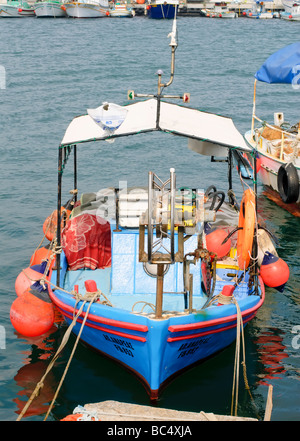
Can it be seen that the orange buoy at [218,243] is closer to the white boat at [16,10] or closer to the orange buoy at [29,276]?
the orange buoy at [29,276]

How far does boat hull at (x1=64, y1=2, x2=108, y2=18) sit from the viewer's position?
84000 millimetres

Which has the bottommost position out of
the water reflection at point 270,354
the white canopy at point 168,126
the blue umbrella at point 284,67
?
the water reflection at point 270,354

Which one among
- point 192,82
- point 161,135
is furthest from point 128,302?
point 192,82

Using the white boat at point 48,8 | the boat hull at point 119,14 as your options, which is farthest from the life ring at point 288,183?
the boat hull at point 119,14

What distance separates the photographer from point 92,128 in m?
11.2

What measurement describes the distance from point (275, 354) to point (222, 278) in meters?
1.68

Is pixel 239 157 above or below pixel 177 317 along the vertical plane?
above

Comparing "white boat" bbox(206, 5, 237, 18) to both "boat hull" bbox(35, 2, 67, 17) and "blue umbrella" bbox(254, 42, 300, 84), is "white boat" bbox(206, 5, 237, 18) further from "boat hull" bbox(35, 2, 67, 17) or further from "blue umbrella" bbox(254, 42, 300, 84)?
"blue umbrella" bbox(254, 42, 300, 84)

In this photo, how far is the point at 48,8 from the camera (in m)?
84.0

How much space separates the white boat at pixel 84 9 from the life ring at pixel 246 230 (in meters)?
78.1

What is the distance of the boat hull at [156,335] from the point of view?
29.9 feet

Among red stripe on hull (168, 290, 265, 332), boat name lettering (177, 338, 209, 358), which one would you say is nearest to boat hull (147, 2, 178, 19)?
red stripe on hull (168, 290, 265, 332)

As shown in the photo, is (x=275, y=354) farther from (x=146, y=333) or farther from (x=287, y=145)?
(x=287, y=145)

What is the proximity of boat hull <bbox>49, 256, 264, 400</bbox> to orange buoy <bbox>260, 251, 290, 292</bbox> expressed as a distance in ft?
6.17
